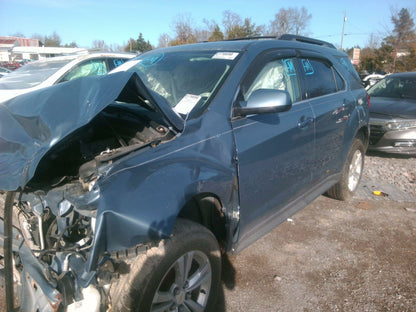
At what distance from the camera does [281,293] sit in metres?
2.66

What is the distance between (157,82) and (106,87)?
0.93 meters

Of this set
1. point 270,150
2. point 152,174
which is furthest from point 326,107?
point 152,174

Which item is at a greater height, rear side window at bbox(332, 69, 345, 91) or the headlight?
rear side window at bbox(332, 69, 345, 91)

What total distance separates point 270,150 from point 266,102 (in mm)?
438

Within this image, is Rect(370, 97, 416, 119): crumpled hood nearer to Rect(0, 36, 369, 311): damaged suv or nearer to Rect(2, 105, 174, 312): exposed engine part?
Rect(0, 36, 369, 311): damaged suv

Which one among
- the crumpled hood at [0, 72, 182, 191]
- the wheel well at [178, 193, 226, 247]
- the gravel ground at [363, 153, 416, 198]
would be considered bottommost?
the gravel ground at [363, 153, 416, 198]

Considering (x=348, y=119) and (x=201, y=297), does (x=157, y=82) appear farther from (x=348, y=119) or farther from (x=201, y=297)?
(x=348, y=119)

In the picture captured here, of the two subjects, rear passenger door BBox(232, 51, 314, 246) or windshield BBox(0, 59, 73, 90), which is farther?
windshield BBox(0, 59, 73, 90)

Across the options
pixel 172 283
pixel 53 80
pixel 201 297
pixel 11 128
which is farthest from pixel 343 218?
pixel 53 80

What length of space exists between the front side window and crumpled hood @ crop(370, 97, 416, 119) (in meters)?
4.05

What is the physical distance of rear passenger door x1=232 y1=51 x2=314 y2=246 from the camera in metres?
2.44

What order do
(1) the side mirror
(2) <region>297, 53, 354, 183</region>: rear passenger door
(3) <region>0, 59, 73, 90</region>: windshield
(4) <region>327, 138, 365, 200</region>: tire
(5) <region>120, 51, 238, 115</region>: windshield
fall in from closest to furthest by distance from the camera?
1. (1) the side mirror
2. (5) <region>120, 51, 238, 115</region>: windshield
3. (2) <region>297, 53, 354, 183</region>: rear passenger door
4. (4) <region>327, 138, 365, 200</region>: tire
5. (3) <region>0, 59, 73, 90</region>: windshield

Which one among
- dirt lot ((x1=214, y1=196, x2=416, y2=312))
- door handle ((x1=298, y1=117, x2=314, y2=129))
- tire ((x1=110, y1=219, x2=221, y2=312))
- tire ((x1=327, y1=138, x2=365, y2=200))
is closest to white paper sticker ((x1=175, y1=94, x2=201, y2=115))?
tire ((x1=110, y1=219, x2=221, y2=312))

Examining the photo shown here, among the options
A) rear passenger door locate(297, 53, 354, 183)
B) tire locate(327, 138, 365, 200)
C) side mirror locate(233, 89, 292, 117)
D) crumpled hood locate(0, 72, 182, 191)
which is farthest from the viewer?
tire locate(327, 138, 365, 200)
